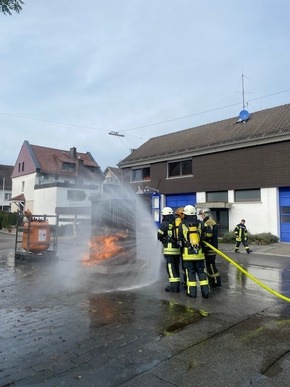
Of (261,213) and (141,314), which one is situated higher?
(261,213)

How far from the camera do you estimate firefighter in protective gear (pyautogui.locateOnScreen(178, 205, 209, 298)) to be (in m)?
6.50

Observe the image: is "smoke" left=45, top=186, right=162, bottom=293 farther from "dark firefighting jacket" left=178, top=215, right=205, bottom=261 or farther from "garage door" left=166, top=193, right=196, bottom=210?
"garage door" left=166, top=193, right=196, bottom=210

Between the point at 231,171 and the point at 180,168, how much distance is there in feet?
16.1

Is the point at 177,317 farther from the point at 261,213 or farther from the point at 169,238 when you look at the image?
the point at 261,213

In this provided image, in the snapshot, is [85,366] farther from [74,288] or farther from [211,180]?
[211,180]

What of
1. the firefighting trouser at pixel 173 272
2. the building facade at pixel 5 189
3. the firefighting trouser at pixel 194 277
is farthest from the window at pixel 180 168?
the building facade at pixel 5 189

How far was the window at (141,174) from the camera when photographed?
1135 inches

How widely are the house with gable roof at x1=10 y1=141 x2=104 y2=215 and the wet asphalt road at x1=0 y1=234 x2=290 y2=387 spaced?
26344mm

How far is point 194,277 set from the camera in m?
6.60

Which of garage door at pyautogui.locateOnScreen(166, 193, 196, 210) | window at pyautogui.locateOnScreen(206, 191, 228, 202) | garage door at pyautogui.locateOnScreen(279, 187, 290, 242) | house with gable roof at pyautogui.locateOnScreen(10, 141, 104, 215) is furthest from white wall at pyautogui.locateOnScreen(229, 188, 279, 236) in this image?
house with gable roof at pyautogui.locateOnScreen(10, 141, 104, 215)

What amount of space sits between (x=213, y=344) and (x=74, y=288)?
404 centimetres

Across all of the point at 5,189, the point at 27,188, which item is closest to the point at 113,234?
the point at 27,188

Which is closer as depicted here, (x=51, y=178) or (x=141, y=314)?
(x=141, y=314)

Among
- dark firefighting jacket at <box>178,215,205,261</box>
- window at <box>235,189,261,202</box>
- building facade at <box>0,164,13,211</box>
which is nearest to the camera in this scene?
dark firefighting jacket at <box>178,215,205,261</box>
